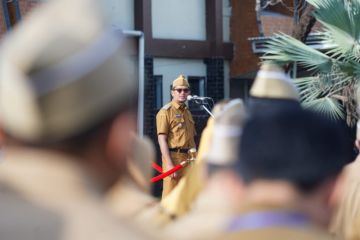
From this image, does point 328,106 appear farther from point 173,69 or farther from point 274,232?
point 274,232

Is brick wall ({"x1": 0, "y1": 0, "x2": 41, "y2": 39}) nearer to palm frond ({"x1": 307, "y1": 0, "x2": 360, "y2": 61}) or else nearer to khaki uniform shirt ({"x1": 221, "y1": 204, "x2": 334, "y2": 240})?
palm frond ({"x1": 307, "y1": 0, "x2": 360, "y2": 61})

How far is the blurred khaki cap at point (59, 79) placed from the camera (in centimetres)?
188

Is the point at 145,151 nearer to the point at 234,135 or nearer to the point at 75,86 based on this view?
the point at 234,135

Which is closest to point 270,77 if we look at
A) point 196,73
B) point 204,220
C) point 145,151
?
point 145,151

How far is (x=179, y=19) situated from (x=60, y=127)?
12837mm

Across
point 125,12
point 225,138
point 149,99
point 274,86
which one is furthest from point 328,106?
point 225,138

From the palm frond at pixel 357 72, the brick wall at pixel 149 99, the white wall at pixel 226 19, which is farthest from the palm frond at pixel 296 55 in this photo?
the white wall at pixel 226 19

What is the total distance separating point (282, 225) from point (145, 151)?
106 cm

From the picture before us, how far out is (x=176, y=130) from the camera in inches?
381

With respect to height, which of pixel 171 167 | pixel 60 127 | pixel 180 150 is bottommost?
pixel 171 167

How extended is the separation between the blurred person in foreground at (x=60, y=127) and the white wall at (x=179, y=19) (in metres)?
12.4

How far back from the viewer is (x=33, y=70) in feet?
6.25

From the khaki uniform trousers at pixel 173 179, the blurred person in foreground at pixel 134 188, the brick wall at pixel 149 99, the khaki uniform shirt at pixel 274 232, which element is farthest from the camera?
the brick wall at pixel 149 99

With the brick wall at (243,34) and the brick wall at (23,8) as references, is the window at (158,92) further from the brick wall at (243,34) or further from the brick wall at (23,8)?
the brick wall at (23,8)
